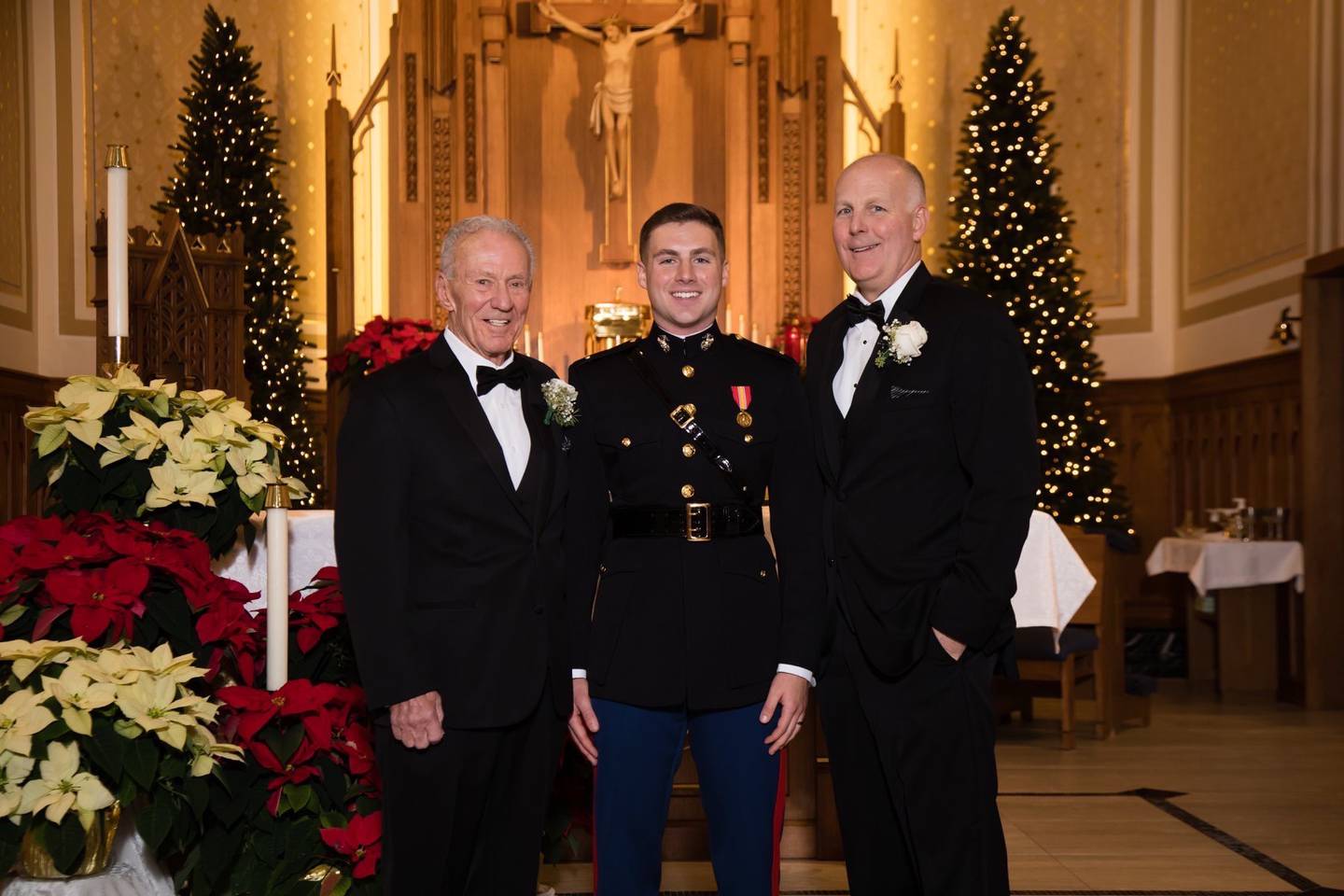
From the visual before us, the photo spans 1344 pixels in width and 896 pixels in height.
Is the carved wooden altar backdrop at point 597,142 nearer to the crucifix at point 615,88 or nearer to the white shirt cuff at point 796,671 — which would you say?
the crucifix at point 615,88

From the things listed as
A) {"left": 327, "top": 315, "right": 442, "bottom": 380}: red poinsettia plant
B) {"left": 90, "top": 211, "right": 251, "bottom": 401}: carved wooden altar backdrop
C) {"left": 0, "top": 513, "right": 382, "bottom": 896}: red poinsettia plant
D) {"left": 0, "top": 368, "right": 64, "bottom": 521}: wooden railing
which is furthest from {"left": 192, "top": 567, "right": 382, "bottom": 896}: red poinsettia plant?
{"left": 0, "top": 368, "right": 64, "bottom": 521}: wooden railing

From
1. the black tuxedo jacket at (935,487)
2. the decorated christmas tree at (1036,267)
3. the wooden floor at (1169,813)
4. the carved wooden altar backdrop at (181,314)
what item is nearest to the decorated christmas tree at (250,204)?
the carved wooden altar backdrop at (181,314)

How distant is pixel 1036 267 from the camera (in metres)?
8.22

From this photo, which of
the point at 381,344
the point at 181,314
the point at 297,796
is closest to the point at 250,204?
the point at 381,344

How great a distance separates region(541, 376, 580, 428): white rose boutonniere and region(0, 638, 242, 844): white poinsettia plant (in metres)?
0.83

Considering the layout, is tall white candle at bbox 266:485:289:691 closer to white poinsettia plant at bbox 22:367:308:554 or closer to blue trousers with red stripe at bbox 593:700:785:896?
white poinsettia plant at bbox 22:367:308:554

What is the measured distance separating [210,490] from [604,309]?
4867 millimetres

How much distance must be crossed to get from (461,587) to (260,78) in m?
8.32

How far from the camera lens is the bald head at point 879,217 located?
7.83 ft

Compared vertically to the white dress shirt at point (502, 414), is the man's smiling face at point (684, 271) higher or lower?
higher

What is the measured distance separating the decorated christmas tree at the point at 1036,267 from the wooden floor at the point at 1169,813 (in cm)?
186

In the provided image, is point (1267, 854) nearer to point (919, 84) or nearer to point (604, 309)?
point (604, 309)

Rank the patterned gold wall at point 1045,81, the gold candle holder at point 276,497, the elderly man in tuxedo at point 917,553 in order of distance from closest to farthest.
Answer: the elderly man in tuxedo at point 917,553 → the gold candle holder at point 276,497 → the patterned gold wall at point 1045,81

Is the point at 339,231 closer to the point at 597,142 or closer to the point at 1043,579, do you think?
the point at 597,142
